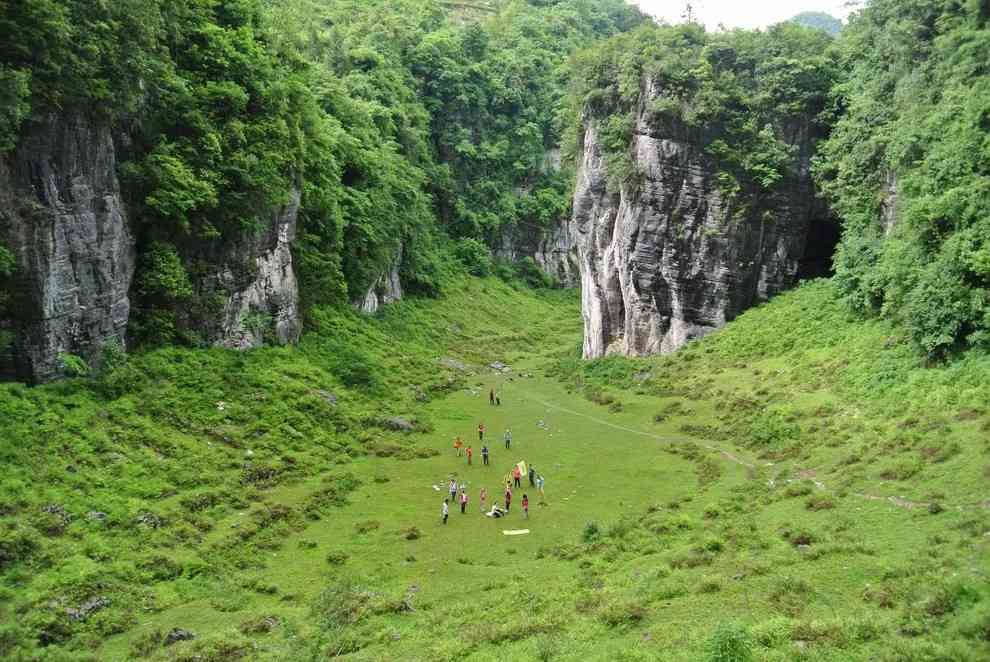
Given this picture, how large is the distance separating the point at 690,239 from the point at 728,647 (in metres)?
42.1

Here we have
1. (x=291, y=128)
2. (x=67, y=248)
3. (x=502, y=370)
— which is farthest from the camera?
(x=502, y=370)

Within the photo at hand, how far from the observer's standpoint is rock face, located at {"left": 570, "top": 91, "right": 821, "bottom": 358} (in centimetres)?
4988

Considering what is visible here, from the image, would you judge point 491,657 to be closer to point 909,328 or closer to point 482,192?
point 909,328

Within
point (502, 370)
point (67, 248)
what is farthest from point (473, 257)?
point (67, 248)

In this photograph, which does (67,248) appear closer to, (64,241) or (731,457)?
(64,241)

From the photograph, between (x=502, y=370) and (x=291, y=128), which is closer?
(x=291, y=128)

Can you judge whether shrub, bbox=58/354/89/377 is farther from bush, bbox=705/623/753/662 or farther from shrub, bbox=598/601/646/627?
bush, bbox=705/623/753/662

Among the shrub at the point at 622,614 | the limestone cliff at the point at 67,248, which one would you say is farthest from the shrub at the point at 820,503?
the limestone cliff at the point at 67,248

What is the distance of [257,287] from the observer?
134 feet

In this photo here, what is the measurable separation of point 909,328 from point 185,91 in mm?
33809

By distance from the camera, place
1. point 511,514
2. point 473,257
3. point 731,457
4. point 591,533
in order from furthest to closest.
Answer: point 473,257
point 731,457
point 511,514
point 591,533

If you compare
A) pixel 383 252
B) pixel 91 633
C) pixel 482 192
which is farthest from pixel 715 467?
pixel 482 192

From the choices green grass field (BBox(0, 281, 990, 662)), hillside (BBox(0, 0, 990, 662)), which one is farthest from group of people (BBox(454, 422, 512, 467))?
green grass field (BBox(0, 281, 990, 662))

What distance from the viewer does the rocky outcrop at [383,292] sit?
186 ft
